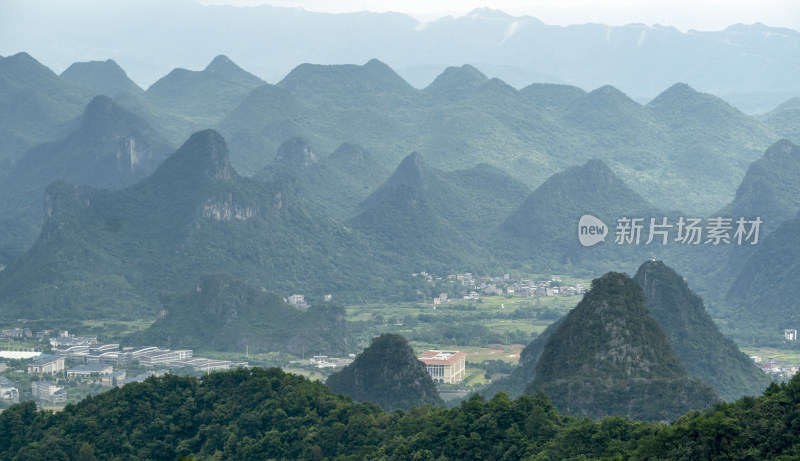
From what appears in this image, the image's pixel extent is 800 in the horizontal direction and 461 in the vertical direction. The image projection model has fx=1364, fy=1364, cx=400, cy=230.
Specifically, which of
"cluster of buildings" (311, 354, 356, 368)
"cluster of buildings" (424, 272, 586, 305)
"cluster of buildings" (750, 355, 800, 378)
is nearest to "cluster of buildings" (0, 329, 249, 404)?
"cluster of buildings" (311, 354, 356, 368)

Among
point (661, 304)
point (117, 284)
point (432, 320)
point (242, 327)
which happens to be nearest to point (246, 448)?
point (661, 304)

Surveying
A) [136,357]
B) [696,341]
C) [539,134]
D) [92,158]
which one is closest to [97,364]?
[136,357]

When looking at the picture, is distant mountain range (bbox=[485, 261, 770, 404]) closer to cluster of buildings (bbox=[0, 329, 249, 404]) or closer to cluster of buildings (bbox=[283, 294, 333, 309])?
cluster of buildings (bbox=[0, 329, 249, 404])

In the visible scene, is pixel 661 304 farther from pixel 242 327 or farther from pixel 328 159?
pixel 328 159

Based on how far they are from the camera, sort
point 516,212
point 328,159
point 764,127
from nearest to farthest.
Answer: point 516,212
point 328,159
point 764,127

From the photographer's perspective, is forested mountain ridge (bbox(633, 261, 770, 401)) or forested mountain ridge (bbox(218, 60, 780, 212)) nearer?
forested mountain ridge (bbox(633, 261, 770, 401))
